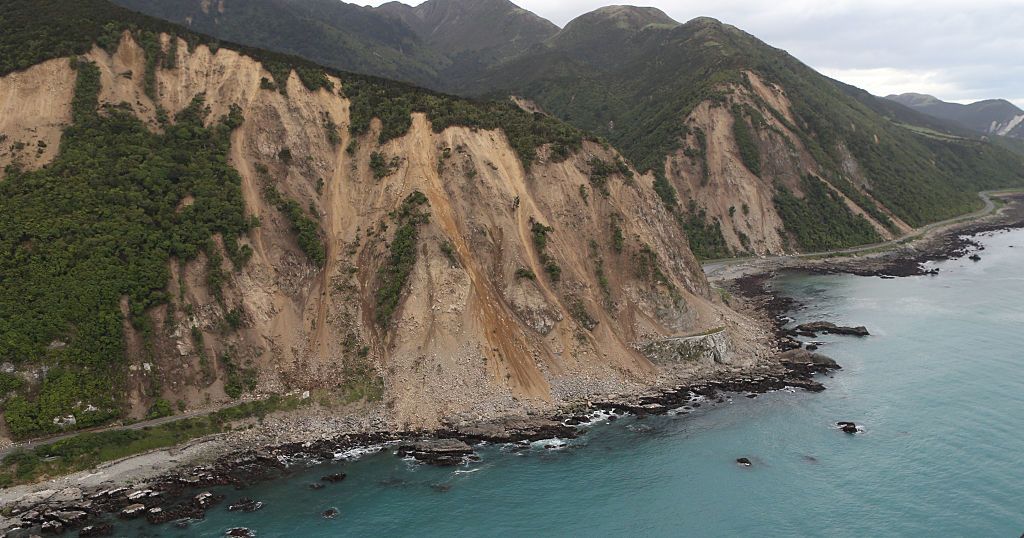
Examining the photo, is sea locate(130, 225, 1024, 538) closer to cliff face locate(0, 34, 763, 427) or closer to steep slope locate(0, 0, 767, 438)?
steep slope locate(0, 0, 767, 438)

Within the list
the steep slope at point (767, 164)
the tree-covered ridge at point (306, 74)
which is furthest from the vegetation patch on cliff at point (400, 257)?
the steep slope at point (767, 164)

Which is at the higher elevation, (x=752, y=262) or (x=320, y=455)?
(x=752, y=262)

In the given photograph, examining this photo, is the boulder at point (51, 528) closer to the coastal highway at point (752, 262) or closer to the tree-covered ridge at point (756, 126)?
the coastal highway at point (752, 262)

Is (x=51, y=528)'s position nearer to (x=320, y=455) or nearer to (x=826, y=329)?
(x=320, y=455)

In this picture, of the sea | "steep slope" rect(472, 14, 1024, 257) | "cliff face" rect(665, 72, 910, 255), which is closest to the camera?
the sea

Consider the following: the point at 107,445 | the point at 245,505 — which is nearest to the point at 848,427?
the point at 245,505

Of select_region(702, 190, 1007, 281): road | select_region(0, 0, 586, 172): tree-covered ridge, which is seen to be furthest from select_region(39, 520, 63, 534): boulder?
select_region(702, 190, 1007, 281): road
